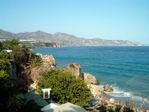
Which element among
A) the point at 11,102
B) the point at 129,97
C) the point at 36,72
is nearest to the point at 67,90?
the point at 11,102

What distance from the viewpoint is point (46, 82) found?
2972 centimetres

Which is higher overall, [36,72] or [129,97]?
[36,72]

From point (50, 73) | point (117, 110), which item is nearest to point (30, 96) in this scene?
point (50, 73)

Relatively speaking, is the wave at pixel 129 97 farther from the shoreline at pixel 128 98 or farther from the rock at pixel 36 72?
the rock at pixel 36 72

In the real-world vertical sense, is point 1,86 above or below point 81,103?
above

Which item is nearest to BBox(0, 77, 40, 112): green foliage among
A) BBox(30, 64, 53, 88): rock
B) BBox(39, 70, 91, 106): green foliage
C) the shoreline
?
BBox(39, 70, 91, 106): green foliage

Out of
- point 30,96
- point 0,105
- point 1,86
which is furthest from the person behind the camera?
point 30,96

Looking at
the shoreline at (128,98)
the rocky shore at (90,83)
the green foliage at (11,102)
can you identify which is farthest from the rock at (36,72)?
the green foliage at (11,102)

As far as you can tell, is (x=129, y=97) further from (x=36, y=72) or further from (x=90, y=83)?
(x=36, y=72)

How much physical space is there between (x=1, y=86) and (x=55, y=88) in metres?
10.9

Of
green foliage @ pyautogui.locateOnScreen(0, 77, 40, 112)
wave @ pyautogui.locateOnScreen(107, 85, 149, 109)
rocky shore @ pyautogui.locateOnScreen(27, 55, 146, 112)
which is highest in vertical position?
green foliage @ pyautogui.locateOnScreen(0, 77, 40, 112)

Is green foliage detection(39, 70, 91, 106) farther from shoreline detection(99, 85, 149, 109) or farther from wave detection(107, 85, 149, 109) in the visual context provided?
wave detection(107, 85, 149, 109)

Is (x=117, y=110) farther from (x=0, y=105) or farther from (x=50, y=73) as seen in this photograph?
(x=0, y=105)

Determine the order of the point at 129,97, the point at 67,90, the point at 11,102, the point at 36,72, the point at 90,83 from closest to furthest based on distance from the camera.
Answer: the point at 11,102 → the point at 67,90 → the point at 36,72 → the point at 129,97 → the point at 90,83
